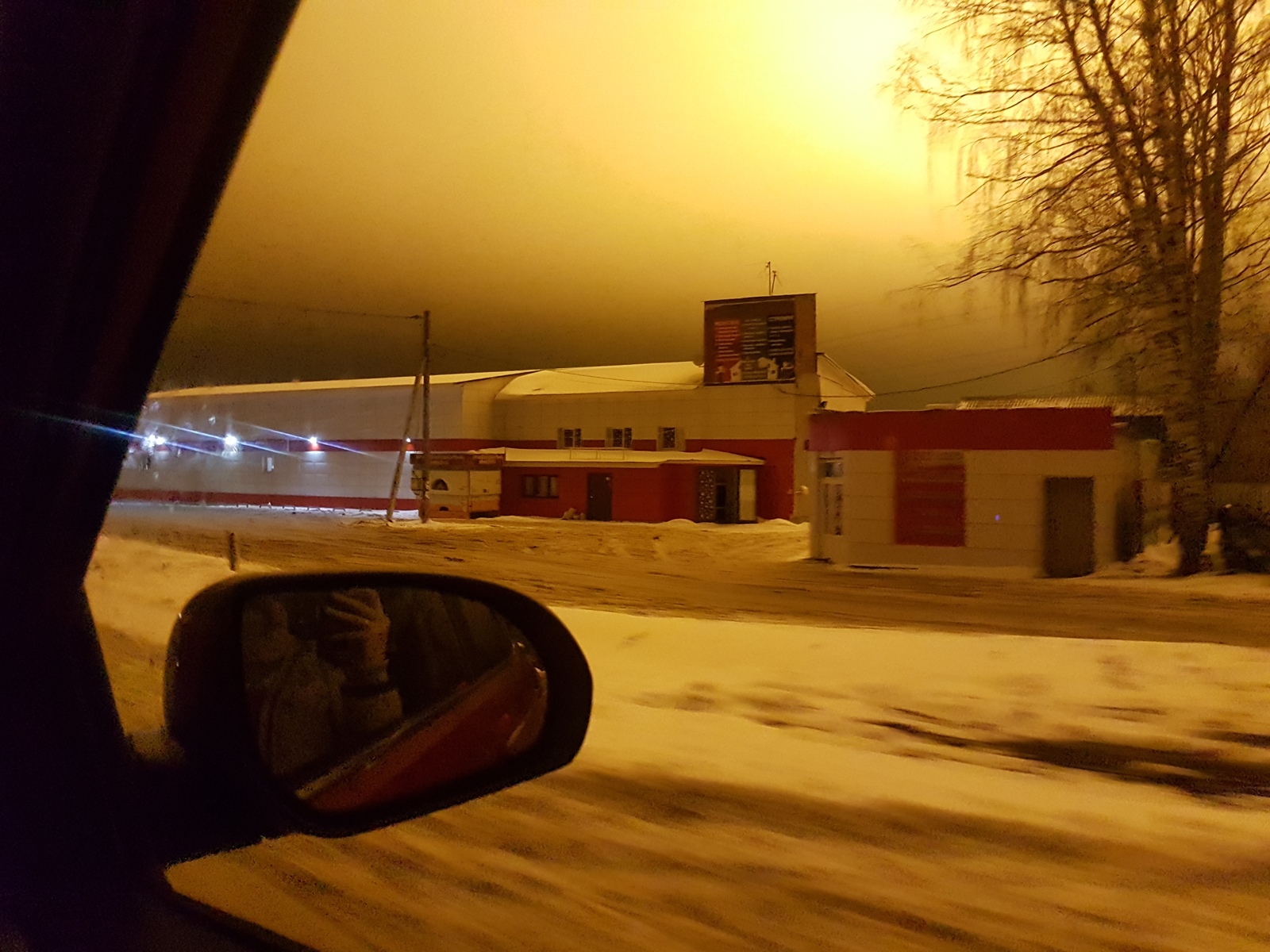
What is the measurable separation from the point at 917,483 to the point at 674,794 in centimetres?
1893

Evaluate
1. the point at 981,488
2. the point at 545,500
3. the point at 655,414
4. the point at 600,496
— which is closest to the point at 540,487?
the point at 545,500

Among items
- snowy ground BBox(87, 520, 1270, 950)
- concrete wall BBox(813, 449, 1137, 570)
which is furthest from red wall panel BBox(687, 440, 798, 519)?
snowy ground BBox(87, 520, 1270, 950)

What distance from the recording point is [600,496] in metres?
37.8

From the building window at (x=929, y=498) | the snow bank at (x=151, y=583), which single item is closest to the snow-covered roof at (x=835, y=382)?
the building window at (x=929, y=498)

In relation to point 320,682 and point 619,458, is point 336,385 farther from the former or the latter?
point 320,682

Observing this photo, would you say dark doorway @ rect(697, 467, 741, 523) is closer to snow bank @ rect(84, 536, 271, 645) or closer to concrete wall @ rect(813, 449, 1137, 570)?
concrete wall @ rect(813, 449, 1137, 570)

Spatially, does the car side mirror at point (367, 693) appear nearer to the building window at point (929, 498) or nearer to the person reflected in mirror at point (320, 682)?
the person reflected in mirror at point (320, 682)

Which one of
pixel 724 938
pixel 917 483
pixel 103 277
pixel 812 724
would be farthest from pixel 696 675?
pixel 917 483

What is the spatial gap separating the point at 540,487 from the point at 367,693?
1467 inches

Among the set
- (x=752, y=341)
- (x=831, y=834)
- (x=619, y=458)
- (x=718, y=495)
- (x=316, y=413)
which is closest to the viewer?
(x=831, y=834)

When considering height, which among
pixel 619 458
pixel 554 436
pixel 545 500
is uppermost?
pixel 554 436

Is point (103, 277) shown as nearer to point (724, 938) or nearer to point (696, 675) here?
point (724, 938)

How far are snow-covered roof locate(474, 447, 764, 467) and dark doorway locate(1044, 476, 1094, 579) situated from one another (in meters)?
17.4

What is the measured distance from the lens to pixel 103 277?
73.9 inches
